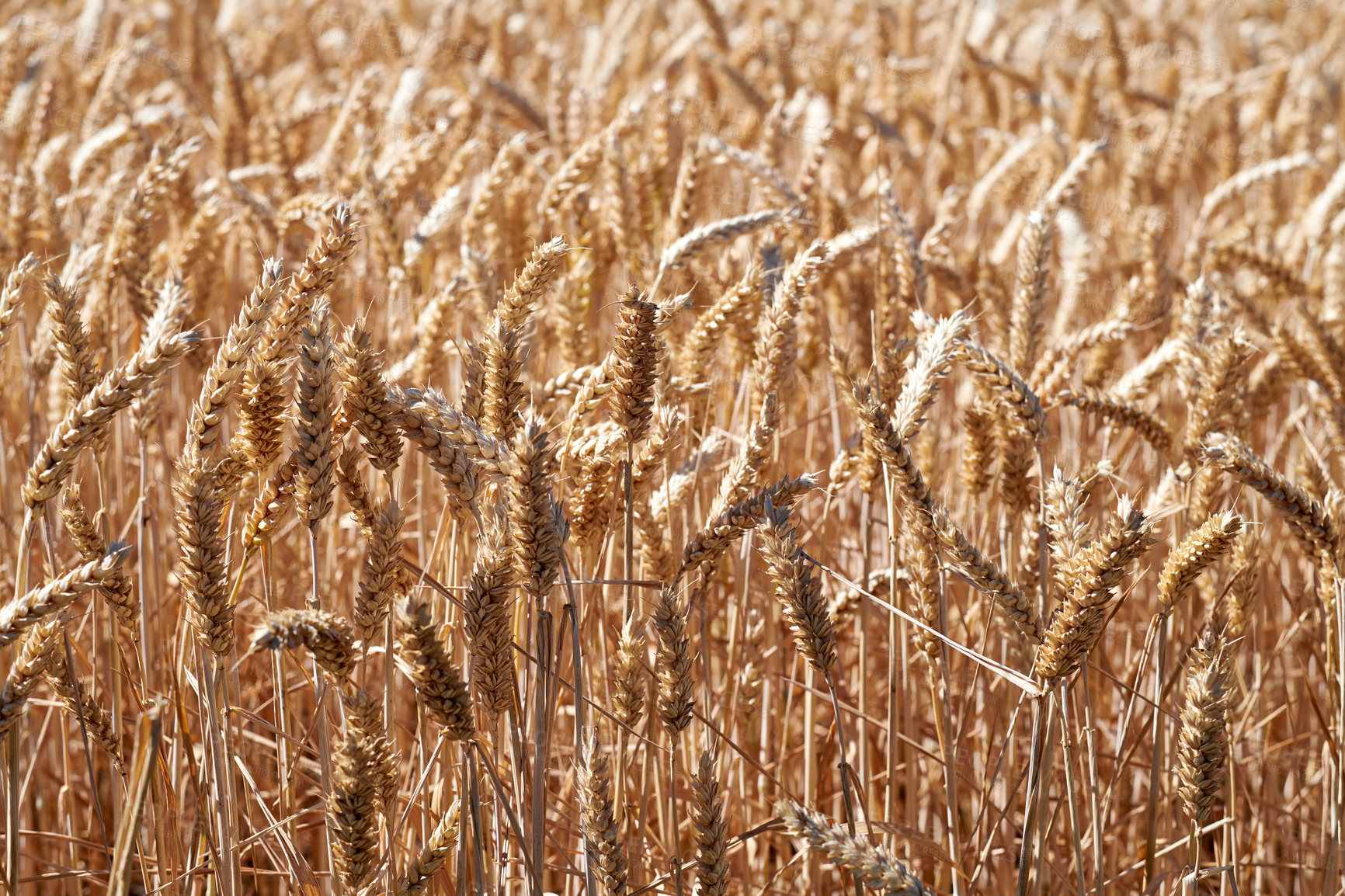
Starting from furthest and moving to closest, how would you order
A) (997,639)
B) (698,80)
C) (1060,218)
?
(698,80)
(1060,218)
(997,639)

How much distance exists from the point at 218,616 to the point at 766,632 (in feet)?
3.48

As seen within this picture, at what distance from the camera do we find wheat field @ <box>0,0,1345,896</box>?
107 centimetres

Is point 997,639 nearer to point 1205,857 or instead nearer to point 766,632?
point 766,632

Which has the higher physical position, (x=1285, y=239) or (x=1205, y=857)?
(x=1285, y=239)

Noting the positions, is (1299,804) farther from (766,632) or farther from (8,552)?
(8,552)

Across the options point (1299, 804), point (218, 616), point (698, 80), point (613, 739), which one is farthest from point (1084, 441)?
point (698, 80)

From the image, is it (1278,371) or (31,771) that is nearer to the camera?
(31,771)

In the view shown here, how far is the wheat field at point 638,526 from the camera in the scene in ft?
3.52

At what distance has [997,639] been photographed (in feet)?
6.74

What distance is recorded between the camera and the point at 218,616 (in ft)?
3.36

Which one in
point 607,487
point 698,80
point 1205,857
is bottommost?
point 1205,857

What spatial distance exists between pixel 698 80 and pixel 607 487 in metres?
3.61

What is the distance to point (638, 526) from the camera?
1373 mm

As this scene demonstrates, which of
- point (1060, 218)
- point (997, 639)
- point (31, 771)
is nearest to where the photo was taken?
point (31, 771)
